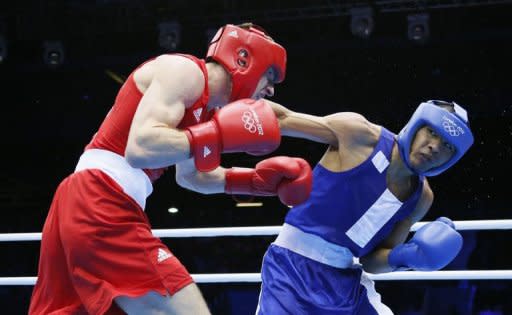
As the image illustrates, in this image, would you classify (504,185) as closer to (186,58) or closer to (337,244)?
(337,244)

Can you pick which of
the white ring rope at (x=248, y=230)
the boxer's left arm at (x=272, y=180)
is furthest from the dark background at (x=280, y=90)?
the boxer's left arm at (x=272, y=180)

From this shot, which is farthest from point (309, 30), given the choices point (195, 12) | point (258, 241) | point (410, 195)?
point (410, 195)

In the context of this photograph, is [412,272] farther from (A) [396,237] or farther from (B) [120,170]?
(B) [120,170]

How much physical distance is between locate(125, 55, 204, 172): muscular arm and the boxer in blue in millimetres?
625

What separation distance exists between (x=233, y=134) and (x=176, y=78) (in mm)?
188

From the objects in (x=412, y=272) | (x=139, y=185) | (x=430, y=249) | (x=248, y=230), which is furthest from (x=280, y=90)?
(x=139, y=185)

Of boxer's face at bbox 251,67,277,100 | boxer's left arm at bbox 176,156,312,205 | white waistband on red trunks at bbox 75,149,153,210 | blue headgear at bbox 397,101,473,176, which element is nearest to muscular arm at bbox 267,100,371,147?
blue headgear at bbox 397,101,473,176

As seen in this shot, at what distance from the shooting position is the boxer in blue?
234 cm

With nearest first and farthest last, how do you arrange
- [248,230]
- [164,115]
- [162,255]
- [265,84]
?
[164,115]
[162,255]
[265,84]
[248,230]

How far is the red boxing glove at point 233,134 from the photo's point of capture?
1.70m

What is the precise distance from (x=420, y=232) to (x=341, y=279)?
0.29 meters

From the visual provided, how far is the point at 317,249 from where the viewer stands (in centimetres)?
236

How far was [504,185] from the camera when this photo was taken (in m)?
7.72

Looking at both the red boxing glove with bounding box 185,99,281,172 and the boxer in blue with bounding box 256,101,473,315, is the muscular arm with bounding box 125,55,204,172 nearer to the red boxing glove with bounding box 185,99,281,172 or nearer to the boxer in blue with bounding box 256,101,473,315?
the red boxing glove with bounding box 185,99,281,172
